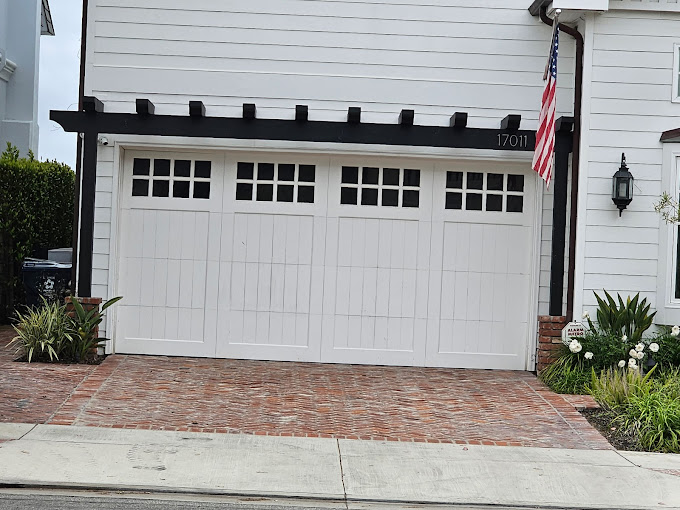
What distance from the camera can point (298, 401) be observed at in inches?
365

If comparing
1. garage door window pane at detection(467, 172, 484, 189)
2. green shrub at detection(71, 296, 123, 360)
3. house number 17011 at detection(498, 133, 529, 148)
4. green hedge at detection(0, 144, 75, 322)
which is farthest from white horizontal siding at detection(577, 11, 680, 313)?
green hedge at detection(0, 144, 75, 322)

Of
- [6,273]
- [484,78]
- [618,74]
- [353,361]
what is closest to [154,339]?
[353,361]

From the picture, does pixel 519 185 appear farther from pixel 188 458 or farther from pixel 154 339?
pixel 188 458

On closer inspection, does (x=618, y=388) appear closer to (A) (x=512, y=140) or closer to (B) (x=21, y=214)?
(A) (x=512, y=140)

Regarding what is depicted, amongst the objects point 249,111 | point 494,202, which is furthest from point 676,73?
point 249,111

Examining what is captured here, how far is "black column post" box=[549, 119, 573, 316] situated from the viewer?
10859 mm

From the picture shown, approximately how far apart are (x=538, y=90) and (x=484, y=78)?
0.65 meters

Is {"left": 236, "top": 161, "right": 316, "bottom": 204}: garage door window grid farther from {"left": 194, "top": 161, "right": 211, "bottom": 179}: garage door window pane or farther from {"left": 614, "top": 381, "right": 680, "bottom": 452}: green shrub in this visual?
{"left": 614, "top": 381, "right": 680, "bottom": 452}: green shrub

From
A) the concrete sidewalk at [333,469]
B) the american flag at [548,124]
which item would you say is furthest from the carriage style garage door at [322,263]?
the concrete sidewalk at [333,469]

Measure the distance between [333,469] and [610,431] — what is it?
2911 mm

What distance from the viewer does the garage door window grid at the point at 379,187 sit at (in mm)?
11461

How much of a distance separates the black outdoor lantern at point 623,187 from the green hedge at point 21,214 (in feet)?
25.9

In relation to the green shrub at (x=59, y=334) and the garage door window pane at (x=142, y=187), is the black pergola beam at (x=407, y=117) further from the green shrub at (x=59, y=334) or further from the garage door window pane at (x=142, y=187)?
the green shrub at (x=59, y=334)

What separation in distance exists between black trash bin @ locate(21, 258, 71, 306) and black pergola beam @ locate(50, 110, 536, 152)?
2.72m
